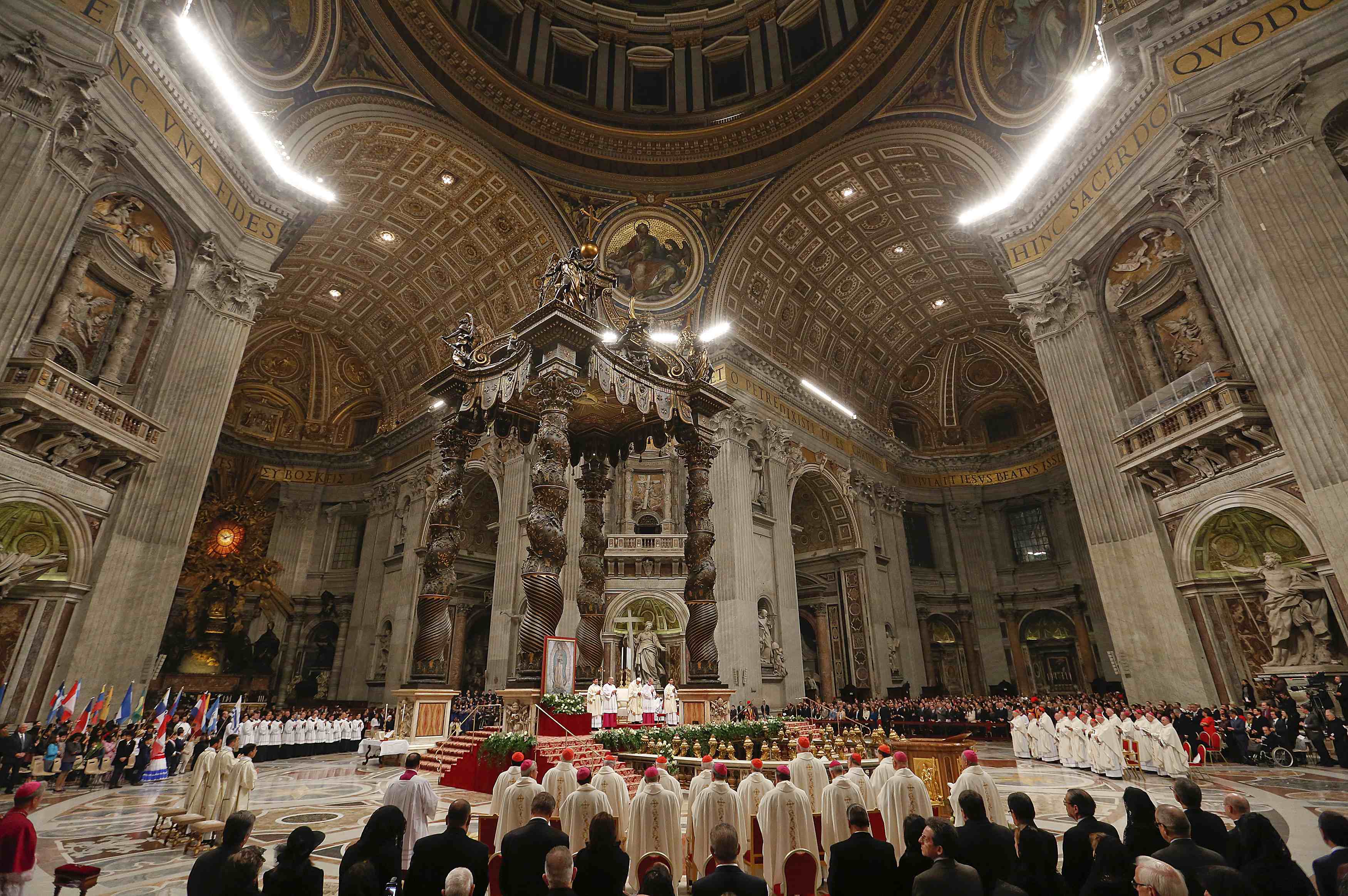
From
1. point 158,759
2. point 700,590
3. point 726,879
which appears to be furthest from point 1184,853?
point 158,759

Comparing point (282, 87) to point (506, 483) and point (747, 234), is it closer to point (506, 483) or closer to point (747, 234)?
point (506, 483)

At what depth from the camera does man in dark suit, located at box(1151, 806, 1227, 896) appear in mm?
2693

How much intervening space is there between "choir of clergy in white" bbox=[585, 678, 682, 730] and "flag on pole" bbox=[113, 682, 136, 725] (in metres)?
7.10

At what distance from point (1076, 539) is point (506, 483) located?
2028cm

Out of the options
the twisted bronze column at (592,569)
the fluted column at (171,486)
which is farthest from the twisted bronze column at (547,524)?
the fluted column at (171,486)

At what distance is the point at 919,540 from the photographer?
1002 inches

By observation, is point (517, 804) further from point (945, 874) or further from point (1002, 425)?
point (1002, 425)

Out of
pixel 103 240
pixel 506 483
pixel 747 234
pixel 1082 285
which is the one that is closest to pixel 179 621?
pixel 506 483

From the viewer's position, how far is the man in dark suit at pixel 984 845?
3070 millimetres

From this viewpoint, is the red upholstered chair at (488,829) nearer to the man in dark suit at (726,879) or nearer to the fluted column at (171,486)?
the man in dark suit at (726,879)

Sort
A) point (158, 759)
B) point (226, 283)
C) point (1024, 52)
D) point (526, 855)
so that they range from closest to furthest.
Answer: point (526, 855), point (158, 759), point (226, 283), point (1024, 52)

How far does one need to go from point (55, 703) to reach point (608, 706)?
26.6 feet

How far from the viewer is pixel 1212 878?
251cm

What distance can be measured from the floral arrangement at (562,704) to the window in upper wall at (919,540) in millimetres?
19360
